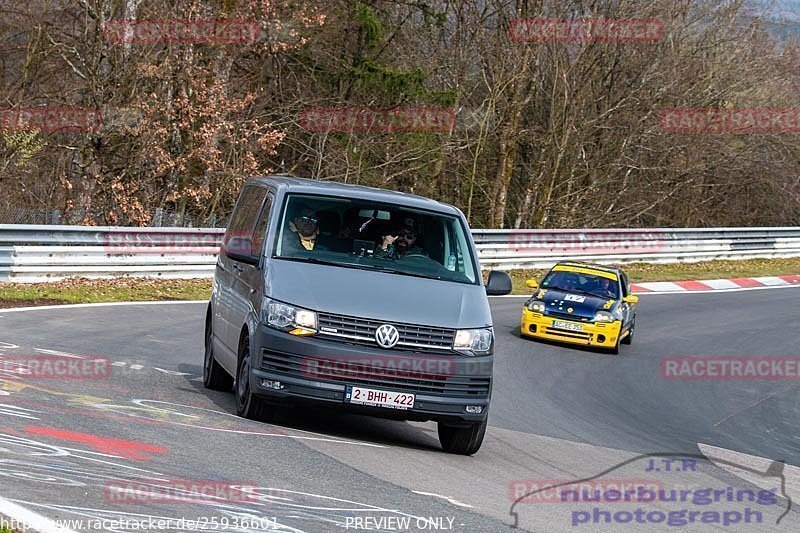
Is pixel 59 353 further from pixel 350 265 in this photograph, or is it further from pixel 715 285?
pixel 715 285

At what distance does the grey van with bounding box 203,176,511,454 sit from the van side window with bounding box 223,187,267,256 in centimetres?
4

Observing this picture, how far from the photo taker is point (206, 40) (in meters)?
27.3

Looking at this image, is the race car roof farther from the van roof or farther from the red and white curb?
the van roof

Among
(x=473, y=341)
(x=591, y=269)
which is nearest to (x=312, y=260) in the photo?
(x=473, y=341)

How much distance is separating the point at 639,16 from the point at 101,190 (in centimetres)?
1820

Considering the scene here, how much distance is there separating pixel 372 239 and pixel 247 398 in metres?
1.66

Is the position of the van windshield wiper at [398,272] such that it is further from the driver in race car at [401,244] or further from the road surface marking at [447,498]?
the road surface marking at [447,498]

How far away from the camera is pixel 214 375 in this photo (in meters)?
11.2

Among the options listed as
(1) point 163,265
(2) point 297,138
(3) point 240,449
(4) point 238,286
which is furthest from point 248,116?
(3) point 240,449

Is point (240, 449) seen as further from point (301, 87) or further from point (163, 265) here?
point (301, 87)

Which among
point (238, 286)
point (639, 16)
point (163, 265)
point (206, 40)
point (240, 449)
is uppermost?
point (639, 16)
